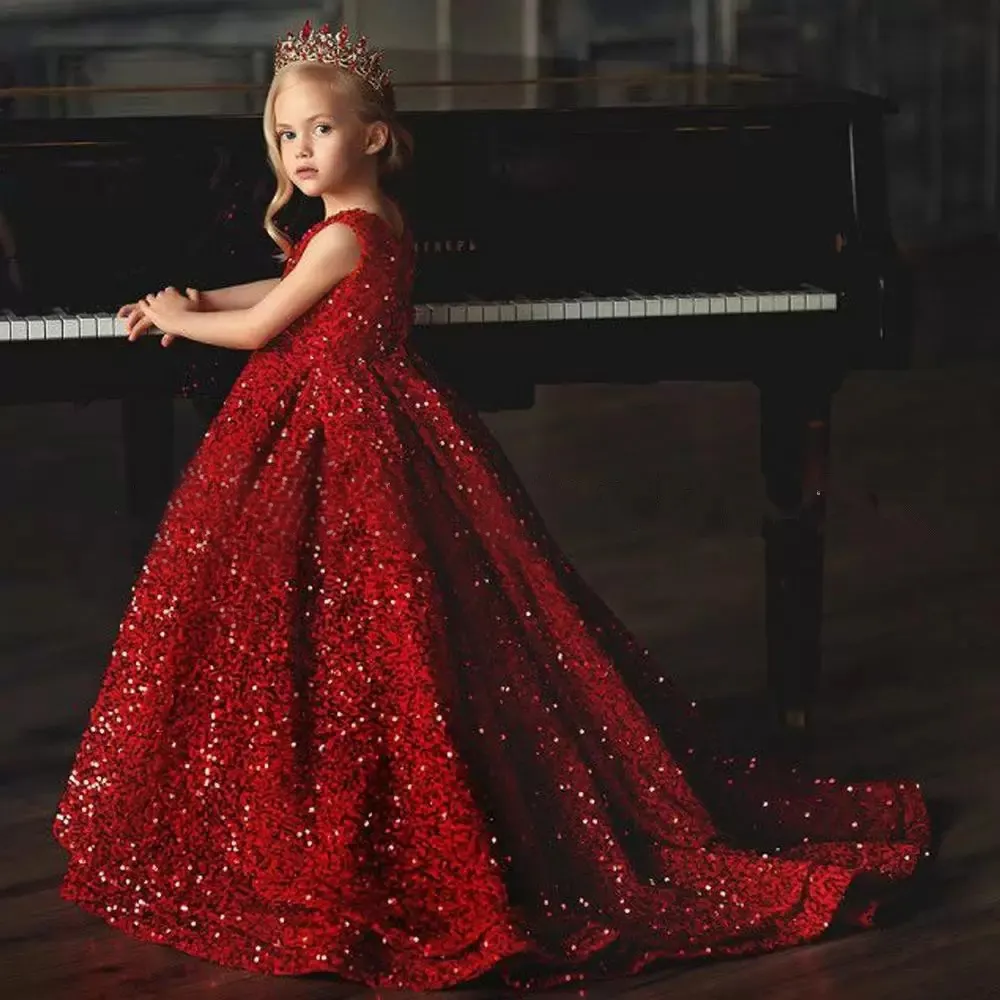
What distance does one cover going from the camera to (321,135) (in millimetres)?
2828

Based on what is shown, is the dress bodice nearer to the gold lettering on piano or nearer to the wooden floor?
the gold lettering on piano

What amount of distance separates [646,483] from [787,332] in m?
2.34

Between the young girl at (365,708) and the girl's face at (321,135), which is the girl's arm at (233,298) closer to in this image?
the young girl at (365,708)

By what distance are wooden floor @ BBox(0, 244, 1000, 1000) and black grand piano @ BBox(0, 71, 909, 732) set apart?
561 millimetres

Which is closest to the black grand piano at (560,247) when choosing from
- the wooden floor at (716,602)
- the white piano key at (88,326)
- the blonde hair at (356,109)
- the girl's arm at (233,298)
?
the white piano key at (88,326)

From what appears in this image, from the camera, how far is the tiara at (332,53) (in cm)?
282

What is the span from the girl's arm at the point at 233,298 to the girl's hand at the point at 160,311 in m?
0.01

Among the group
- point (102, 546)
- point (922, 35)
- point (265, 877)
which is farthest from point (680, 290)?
point (922, 35)

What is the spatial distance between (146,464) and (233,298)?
97 centimetres

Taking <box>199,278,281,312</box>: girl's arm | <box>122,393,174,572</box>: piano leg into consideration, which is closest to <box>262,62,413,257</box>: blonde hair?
<box>199,278,281,312</box>: girl's arm

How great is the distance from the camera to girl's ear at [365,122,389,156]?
285 cm

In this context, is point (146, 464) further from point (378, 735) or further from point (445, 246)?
point (378, 735)

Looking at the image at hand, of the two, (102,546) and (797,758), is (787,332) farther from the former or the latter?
(102,546)

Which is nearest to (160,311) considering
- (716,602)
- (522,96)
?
(522,96)
